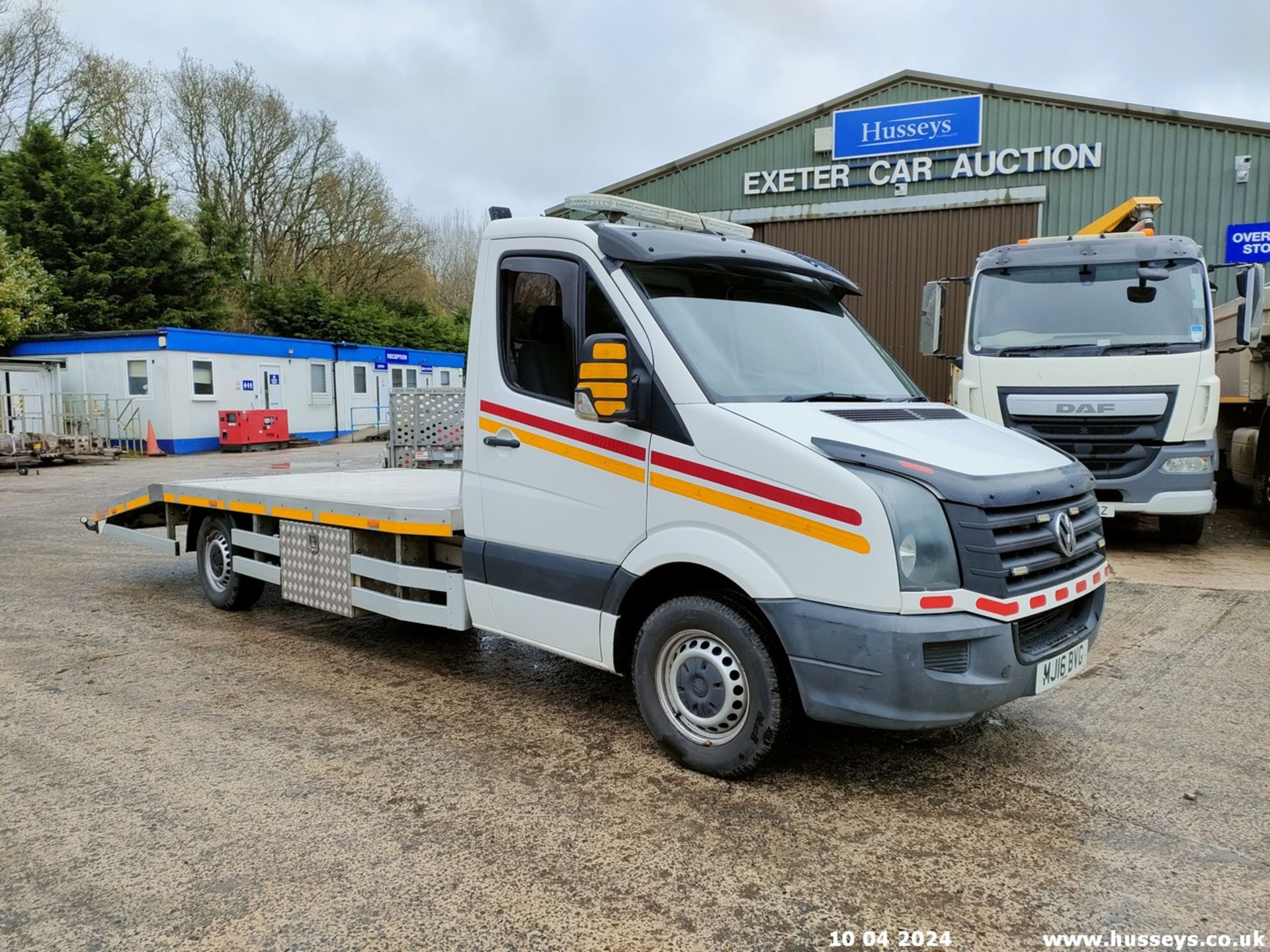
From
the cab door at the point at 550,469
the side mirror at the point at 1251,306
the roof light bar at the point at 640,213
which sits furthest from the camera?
the side mirror at the point at 1251,306

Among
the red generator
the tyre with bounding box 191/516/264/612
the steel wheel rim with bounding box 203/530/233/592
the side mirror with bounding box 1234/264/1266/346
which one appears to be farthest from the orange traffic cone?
the side mirror with bounding box 1234/264/1266/346

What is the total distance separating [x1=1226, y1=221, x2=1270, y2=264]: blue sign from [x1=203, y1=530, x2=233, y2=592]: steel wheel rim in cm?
1533

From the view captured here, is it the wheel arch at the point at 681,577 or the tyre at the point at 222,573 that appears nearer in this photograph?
the wheel arch at the point at 681,577

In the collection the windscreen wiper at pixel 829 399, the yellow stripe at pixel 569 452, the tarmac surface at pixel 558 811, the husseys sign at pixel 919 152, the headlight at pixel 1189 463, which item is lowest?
the tarmac surface at pixel 558 811

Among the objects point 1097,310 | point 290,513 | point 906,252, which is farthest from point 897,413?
point 906,252

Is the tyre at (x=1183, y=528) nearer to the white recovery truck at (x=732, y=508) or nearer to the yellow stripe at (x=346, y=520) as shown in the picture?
the white recovery truck at (x=732, y=508)

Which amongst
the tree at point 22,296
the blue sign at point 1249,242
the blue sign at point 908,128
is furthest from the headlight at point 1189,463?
the tree at point 22,296

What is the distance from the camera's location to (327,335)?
3488cm

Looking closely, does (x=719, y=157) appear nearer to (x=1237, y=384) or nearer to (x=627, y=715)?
(x=1237, y=384)

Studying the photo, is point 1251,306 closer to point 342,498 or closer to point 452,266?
point 342,498

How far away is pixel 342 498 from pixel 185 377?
20.5m

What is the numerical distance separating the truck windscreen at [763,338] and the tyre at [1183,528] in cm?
601

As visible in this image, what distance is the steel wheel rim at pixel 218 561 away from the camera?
693 cm

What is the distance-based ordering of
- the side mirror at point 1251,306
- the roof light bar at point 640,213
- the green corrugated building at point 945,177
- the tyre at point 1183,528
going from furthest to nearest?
the green corrugated building at point 945,177 → the tyre at point 1183,528 → the side mirror at point 1251,306 → the roof light bar at point 640,213
